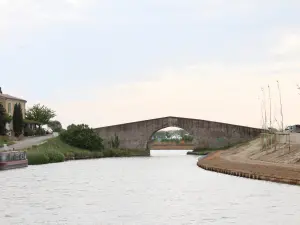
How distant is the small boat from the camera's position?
2758 inches

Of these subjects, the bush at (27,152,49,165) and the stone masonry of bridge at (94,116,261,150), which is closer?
the bush at (27,152,49,165)

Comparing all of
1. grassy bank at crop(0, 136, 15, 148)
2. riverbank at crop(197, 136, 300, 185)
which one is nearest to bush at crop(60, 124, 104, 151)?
grassy bank at crop(0, 136, 15, 148)

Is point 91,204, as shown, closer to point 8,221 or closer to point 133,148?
point 8,221

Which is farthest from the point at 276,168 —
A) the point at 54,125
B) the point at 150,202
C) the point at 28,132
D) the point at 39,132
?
the point at 54,125

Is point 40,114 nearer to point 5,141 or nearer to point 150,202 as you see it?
point 5,141

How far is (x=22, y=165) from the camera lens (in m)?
75.3

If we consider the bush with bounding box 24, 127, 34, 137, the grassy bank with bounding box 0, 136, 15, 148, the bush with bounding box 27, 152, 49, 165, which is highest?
the bush with bounding box 24, 127, 34, 137

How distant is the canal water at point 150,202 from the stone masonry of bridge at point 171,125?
80.4 m

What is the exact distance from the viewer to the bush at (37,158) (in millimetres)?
84812

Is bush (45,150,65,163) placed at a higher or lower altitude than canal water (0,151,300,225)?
higher

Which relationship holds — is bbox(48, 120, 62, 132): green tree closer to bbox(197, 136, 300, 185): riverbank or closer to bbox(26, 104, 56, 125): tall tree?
bbox(26, 104, 56, 125): tall tree

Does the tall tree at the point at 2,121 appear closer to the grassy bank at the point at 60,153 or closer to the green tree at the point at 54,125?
the grassy bank at the point at 60,153

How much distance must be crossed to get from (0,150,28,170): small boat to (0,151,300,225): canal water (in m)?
20.0

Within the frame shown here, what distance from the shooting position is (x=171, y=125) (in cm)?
13262
